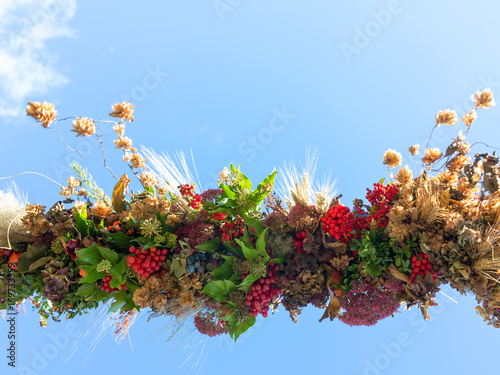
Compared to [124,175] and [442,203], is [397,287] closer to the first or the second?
[442,203]

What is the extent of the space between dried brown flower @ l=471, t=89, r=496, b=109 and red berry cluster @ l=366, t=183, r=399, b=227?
79 cm

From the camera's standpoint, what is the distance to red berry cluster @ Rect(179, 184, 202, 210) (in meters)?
3.02

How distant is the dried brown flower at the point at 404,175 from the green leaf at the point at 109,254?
6.65ft

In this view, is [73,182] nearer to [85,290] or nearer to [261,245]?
[85,290]

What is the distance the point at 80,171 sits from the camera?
3.37 meters

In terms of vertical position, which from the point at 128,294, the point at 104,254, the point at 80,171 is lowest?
the point at 128,294

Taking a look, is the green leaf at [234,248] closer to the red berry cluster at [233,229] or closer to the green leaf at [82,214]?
the red berry cluster at [233,229]

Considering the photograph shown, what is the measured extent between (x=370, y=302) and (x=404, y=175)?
0.86m

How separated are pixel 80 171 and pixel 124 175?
0.44m

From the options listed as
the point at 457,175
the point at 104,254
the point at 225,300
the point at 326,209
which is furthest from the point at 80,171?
the point at 457,175

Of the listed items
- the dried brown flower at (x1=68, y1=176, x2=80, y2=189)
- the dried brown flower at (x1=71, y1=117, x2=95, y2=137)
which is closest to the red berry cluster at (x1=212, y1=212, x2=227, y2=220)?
the dried brown flower at (x1=71, y1=117, x2=95, y2=137)

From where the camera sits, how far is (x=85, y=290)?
294 centimetres

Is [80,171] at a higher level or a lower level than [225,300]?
higher

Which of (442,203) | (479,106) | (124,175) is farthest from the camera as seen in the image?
(124,175)
